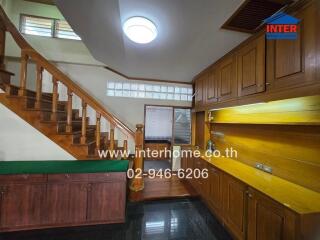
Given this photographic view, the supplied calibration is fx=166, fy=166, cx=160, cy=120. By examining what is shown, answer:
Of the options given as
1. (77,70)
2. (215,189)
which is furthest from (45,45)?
(215,189)

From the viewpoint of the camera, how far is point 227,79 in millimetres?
2473

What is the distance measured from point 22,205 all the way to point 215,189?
253 centimetres

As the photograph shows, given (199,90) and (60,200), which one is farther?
(199,90)

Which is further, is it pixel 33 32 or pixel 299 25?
pixel 33 32

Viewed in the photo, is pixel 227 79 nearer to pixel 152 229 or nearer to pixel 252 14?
pixel 252 14

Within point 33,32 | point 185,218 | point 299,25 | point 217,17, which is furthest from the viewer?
point 33,32

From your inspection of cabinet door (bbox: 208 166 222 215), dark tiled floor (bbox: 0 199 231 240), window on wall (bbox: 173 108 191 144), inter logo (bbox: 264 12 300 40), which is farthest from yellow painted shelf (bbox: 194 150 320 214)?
window on wall (bbox: 173 108 191 144)

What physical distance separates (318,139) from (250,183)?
729 millimetres

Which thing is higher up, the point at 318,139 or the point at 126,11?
the point at 126,11

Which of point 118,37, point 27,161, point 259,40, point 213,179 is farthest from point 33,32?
point 213,179

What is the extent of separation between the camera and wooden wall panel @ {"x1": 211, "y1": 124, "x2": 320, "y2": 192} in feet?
5.15

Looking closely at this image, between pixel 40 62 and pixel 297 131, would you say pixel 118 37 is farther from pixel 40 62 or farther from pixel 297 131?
pixel 297 131

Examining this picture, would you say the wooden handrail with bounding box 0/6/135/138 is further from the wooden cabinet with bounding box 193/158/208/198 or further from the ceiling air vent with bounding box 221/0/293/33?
the ceiling air vent with bounding box 221/0/293/33

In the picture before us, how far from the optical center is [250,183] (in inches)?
67.2
